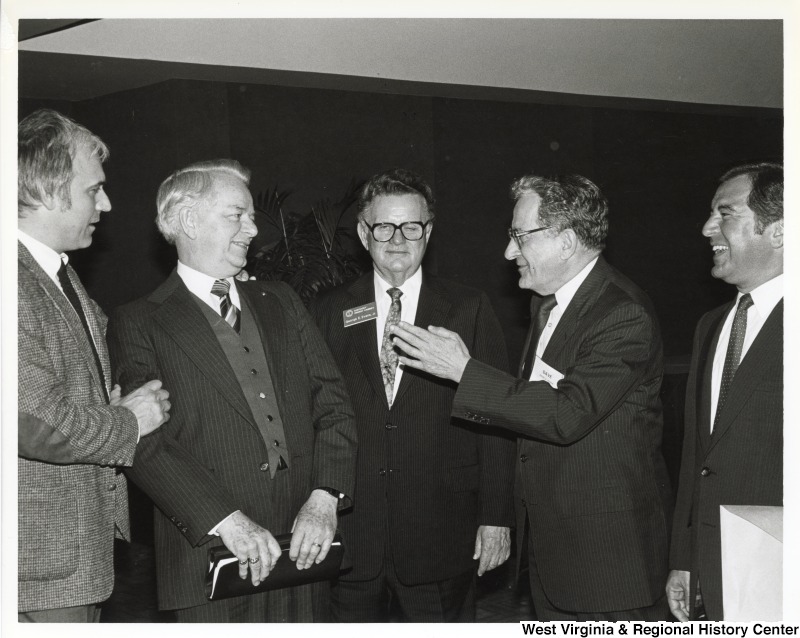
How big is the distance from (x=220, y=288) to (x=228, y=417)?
47 centimetres

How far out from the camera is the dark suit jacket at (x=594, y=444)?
2742mm

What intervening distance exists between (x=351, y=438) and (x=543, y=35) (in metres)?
3.41

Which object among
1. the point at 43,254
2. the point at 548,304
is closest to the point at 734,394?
the point at 548,304

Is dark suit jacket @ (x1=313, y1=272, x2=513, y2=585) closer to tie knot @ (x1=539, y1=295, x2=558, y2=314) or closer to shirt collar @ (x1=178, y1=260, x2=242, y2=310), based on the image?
tie knot @ (x1=539, y1=295, x2=558, y2=314)

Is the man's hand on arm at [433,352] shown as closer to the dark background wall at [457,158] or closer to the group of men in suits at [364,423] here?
the group of men in suits at [364,423]

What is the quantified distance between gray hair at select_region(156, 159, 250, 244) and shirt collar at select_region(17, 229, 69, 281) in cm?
39

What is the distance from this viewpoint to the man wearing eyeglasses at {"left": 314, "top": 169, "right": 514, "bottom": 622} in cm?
315

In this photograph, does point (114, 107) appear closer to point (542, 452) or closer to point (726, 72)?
point (726, 72)

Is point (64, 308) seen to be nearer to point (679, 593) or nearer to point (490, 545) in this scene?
point (490, 545)

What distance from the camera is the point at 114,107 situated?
6.54 metres

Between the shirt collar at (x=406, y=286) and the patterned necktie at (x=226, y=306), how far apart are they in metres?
0.71

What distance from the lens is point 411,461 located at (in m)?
3.19

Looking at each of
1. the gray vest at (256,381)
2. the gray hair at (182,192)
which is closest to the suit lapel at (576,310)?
the gray vest at (256,381)
